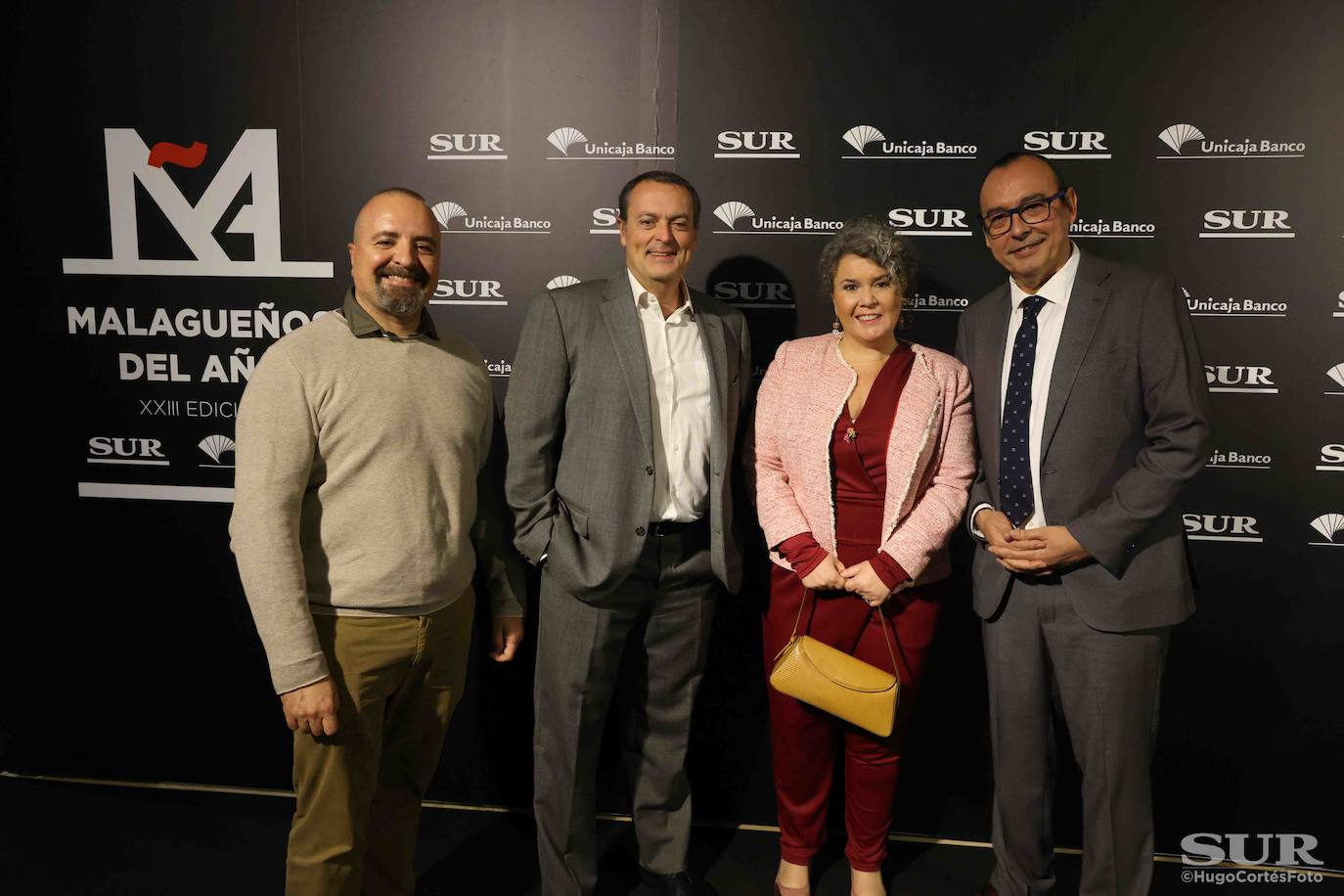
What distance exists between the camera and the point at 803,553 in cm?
235

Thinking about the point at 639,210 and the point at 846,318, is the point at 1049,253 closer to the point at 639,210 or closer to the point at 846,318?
the point at 846,318

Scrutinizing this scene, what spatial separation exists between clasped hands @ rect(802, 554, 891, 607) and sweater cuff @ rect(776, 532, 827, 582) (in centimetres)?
1

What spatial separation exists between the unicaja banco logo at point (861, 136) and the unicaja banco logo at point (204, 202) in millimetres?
1733

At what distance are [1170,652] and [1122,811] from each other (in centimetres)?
80

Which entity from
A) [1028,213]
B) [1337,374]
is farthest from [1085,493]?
[1337,374]

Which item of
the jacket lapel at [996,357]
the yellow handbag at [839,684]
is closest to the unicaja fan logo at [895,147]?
the jacket lapel at [996,357]

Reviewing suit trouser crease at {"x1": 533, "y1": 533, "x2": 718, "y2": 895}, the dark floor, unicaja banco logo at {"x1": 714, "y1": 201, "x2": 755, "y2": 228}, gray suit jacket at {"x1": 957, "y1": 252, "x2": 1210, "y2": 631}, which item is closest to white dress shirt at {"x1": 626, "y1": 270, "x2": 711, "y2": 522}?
suit trouser crease at {"x1": 533, "y1": 533, "x2": 718, "y2": 895}

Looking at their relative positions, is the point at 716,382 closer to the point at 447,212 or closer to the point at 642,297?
the point at 642,297

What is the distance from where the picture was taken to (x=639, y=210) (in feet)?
7.84

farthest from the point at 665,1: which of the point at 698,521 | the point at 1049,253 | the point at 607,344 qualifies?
the point at 698,521

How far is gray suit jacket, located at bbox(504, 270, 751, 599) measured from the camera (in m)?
2.39

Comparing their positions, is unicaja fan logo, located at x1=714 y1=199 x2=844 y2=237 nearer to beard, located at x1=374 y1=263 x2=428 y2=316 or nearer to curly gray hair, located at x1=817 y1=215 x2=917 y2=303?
curly gray hair, located at x1=817 y1=215 x2=917 y2=303

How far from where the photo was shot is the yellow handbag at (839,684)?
7.60 ft

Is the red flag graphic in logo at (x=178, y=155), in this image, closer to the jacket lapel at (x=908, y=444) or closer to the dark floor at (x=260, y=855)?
the dark floor at (x=260, y=855)
